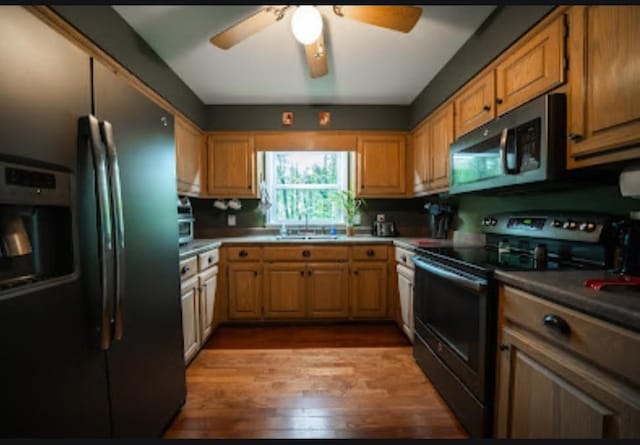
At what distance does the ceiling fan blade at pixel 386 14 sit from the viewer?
4.97 feet

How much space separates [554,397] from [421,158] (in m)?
2.33

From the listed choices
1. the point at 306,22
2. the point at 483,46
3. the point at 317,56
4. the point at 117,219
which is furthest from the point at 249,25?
the point at 483,46

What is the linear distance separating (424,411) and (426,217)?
7.14 feet

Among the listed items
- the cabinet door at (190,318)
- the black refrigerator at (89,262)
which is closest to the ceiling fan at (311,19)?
the black refrigerator at (89,262)

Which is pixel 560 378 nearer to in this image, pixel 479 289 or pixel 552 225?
pixel 479 289

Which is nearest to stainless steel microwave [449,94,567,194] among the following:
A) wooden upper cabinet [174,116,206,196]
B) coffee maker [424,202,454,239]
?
coffee maker [424,202,454,239]

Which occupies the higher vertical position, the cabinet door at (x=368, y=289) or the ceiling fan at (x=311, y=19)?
the ceiling fan at (x=311, y=19)

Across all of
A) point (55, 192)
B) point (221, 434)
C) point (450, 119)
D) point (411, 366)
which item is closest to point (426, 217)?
point (450, 119)

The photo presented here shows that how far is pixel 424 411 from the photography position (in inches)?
64.8

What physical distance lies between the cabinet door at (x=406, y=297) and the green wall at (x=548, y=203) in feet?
2.20

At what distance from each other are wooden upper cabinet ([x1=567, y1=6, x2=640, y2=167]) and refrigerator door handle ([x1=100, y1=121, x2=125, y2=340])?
1.75 m

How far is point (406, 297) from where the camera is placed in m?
2.50

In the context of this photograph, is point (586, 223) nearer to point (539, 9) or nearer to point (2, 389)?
point (539, 9)

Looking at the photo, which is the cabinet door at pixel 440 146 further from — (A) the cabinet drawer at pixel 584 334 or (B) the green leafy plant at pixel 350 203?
(A) the cabinet drawer at pixel 584 334
